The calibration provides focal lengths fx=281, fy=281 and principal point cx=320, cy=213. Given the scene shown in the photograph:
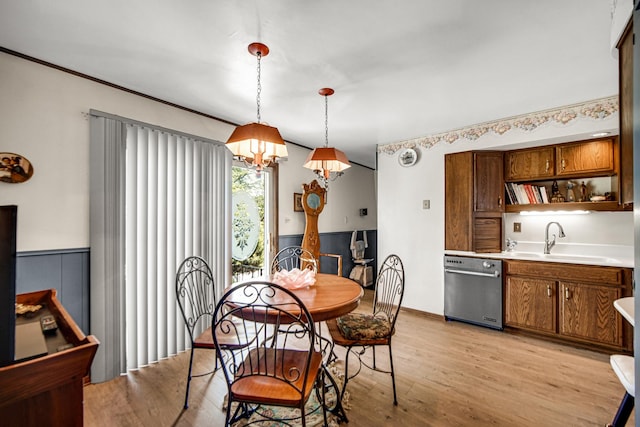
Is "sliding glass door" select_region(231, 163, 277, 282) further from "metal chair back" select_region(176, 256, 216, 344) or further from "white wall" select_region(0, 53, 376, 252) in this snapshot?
"white wall" select_region(0, 53, 376, 252)

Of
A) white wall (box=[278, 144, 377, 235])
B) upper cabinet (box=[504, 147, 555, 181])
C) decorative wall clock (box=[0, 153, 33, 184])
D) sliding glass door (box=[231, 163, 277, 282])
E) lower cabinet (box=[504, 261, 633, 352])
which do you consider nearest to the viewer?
decorative wall clock (box=[0, 153, 33, 184])

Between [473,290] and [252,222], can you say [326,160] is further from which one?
[473,290]

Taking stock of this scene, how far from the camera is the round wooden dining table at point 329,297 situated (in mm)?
1593

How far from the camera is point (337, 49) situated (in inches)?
74.5

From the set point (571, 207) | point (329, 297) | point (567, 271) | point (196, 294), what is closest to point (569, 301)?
point (567, 271)

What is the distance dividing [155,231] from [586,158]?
437 cm

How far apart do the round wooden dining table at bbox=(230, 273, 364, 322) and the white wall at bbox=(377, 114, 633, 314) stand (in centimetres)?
193

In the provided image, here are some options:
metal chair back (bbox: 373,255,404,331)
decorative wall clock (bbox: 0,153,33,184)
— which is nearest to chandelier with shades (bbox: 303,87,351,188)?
metal chair back (bbox: 373,255,404,331)

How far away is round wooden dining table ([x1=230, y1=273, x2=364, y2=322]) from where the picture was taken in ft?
5.23

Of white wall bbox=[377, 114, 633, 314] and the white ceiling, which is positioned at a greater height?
the white ceiling

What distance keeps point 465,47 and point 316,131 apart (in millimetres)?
2054

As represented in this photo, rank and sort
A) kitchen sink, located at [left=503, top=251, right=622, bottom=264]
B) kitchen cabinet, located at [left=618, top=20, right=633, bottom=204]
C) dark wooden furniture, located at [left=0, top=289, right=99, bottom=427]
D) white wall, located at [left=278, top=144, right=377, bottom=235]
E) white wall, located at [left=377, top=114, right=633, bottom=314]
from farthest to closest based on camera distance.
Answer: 1. white wall, located at [left=278, top=144, right=377, bottom=235]
2. white wall, located at [left=377, top=114, right=633, bottom=314]
3. kitchen sink, located at [left=503, top=251, right=622, bottom=264]
4. kitchen cabinet, located at [left=618, top=20, right=633, bottom=204]
5. dark wooden furniture, located at [left=0, top=289, right=99, bottom=427]

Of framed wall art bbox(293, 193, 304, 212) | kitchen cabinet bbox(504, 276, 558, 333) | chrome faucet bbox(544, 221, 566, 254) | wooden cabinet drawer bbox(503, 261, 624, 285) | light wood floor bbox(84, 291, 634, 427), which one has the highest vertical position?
framed wall art bbox(293, 193, 304, 212)

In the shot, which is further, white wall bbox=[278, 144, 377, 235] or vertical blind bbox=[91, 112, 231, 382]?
white wall bbox=[278, 144, 377, 235]
